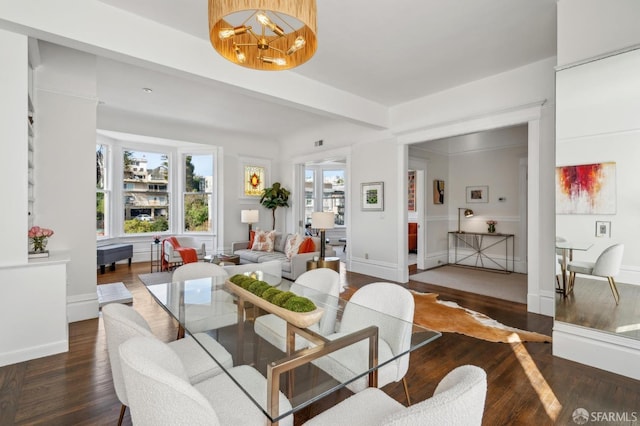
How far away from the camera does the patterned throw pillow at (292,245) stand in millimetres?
5340

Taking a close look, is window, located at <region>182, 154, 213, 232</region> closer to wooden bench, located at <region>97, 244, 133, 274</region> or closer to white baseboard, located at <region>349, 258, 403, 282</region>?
wooden bench, located at <region>97, 244, 133, 274</region>

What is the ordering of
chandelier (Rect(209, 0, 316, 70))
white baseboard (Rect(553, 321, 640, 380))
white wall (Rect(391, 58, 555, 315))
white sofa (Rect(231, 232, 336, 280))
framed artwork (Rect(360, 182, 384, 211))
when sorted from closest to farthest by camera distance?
1. chandelier (Rect(209, 0, 316, 70))
2. white baseboard (Rect(553, 321, 640, 380))
3. white wall (Rect(391, 58, 555, 315))
4. white sofa (Rect(231, 232, 336, 280))
5. framed artwork (Rect(360, 182, 384, 211))

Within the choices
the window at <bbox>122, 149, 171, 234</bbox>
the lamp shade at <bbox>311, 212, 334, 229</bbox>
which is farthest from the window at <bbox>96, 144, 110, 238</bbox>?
the lamp shade at <bbox>311, 212, 334, 229</bbox>

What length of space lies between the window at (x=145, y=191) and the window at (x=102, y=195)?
361mm

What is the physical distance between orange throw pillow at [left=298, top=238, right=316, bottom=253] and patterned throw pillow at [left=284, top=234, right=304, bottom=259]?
0.08 m

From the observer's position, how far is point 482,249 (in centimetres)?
658

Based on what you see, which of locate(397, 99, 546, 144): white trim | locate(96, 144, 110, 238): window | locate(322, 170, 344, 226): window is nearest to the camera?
locate(397, 99, 546, 144): white trim

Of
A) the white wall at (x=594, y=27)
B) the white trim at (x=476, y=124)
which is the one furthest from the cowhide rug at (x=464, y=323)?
the white wall at (x=594, y=27)

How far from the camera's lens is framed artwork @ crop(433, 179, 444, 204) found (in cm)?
666

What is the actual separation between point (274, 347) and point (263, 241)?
466 centimetres

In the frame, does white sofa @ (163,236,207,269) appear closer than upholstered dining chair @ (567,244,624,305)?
No

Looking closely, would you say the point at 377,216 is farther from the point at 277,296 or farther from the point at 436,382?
the point at 277,296

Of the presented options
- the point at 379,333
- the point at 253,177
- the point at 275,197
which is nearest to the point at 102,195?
the point at 253,177

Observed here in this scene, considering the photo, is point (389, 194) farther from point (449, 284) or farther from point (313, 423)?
point (313, 423)
